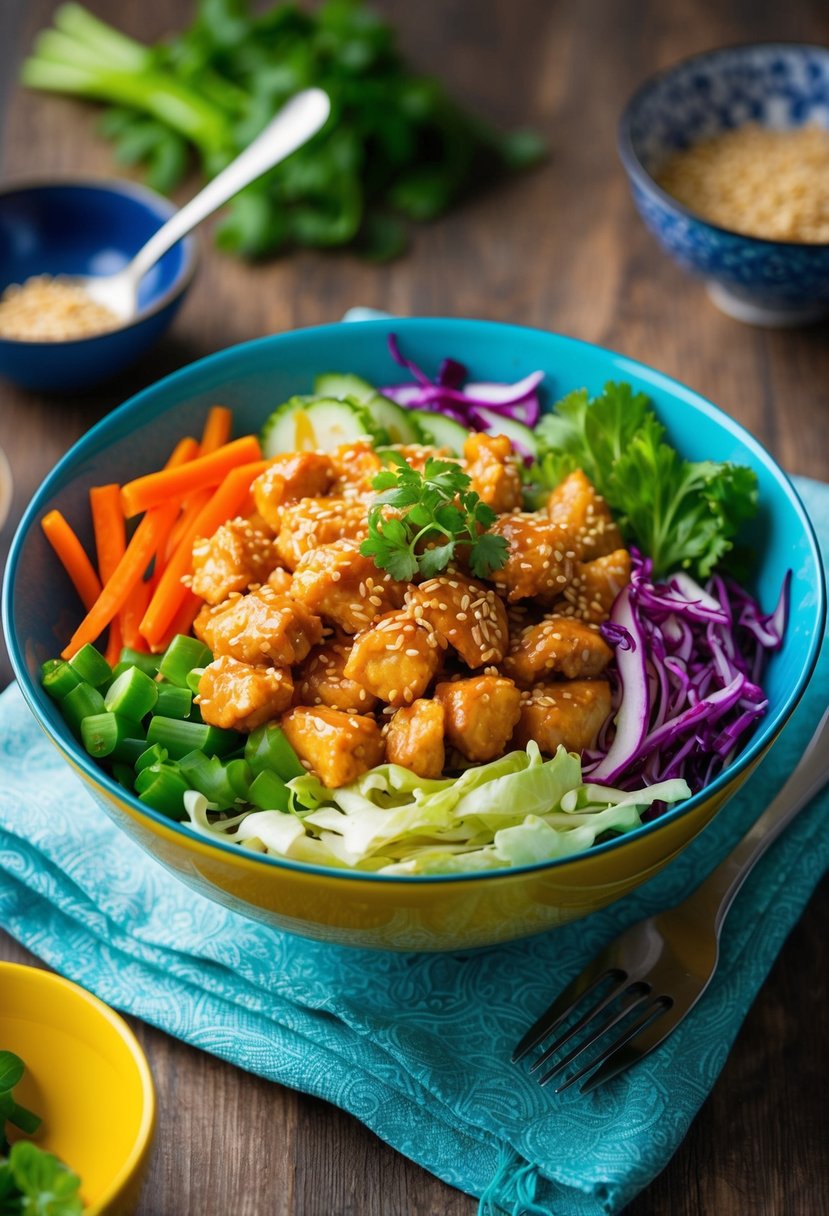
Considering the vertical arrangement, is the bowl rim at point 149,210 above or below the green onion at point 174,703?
above

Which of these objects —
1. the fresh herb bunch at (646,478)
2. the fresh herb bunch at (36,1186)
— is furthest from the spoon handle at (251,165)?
the fresh herb bunch at (36,1186)

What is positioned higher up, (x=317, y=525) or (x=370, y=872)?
(x=317, y=525)

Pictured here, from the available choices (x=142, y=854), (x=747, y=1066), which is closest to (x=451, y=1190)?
(x=747, y=1066)

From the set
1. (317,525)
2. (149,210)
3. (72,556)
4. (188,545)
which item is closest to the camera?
(317,525)

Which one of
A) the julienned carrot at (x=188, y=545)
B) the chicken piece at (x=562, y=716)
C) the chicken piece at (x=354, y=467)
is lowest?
the chicken piece at (x=562, y=716)

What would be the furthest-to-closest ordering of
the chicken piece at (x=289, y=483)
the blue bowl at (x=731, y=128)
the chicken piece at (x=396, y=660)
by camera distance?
the blue bowl at (x=731, y=128), the chicken piece at (x=289, y=483), the chicken piece at (x=396, y=660)

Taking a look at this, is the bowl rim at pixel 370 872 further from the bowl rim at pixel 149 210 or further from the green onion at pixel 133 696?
the bowl rim at pixel 149 210

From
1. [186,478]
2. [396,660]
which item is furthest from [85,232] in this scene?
[396,660]

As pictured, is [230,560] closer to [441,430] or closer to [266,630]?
[266,630]
